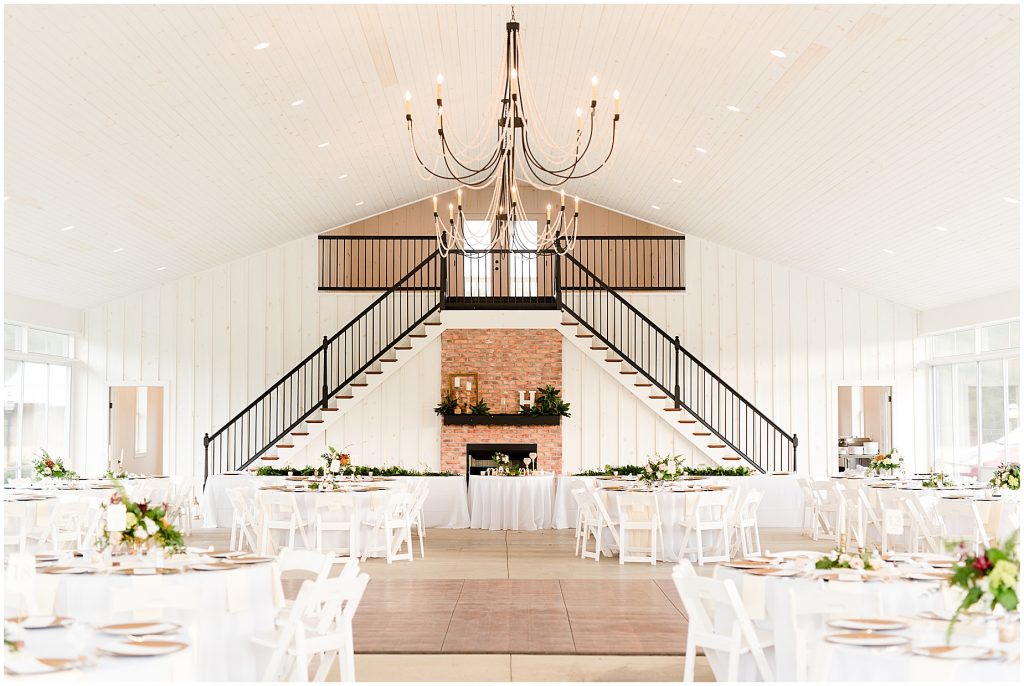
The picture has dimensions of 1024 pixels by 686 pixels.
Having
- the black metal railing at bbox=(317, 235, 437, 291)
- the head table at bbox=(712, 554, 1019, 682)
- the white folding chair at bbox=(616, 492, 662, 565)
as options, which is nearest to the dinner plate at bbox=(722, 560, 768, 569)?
the head table at bbox=(712, 554, 1019, 682)

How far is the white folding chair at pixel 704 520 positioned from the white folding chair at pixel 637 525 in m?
0.30

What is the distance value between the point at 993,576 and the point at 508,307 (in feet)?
40.1

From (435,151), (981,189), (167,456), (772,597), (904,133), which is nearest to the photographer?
(772,597)

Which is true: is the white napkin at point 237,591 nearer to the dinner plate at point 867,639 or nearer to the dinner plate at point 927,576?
the dinner plate at point 867,639

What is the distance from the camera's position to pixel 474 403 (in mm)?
15492

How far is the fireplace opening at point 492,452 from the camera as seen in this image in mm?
15352

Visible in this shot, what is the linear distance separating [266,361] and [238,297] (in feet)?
3.85

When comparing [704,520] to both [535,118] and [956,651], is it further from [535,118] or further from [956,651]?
[956,651]

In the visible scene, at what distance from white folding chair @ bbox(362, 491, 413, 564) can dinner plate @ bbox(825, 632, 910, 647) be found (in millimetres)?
6672

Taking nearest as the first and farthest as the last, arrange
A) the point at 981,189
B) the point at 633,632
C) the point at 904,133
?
the point at 633,632 → the point at 904,133 → the point at 981,189

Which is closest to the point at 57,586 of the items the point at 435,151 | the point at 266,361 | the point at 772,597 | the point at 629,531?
the point at 772,597

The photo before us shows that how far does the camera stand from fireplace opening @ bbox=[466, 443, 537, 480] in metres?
15.4

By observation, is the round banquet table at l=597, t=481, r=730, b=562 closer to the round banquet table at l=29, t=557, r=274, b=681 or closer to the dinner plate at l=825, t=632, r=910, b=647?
the round banquet table at l=29, t=557, r=274, b=681

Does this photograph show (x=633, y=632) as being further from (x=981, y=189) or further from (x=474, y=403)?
(x=474, y=403)
